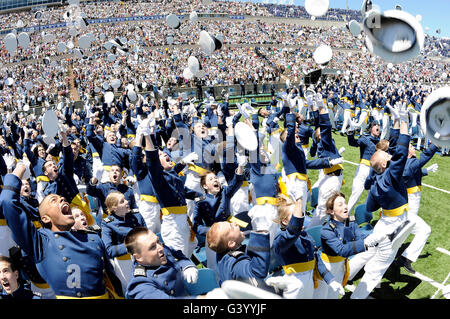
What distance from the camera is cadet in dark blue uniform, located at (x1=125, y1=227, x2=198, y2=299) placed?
2473mm

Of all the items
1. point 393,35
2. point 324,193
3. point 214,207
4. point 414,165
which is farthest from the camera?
point 324,193

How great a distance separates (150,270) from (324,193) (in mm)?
4525

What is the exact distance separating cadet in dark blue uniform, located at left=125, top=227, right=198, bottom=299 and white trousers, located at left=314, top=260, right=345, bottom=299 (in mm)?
1666

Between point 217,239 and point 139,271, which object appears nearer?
point 139,271

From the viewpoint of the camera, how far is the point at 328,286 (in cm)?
369

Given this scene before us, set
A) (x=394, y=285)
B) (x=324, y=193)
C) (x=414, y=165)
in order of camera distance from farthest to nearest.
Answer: (x=324, y=193) < (x=414, y=165) < (x=394, y=285)

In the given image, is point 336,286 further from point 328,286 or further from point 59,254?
point 59,254

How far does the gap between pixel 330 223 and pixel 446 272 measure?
279cm

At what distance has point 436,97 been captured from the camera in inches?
115

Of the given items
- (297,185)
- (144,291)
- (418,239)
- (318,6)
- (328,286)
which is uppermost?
(318,6)

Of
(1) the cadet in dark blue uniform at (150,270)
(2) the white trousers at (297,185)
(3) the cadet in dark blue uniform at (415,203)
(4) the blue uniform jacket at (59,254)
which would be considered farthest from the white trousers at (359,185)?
(4) the blue uniform jacket at (59,254)

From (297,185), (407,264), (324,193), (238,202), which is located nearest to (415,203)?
(407,264)

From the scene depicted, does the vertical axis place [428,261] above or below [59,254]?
below

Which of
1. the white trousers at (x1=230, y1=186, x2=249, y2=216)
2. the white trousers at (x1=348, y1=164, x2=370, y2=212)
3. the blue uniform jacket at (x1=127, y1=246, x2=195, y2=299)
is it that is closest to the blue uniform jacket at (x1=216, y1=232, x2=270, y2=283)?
the blue uniform jacket at (x1=127, y1=246, x2=195, y2=299)
